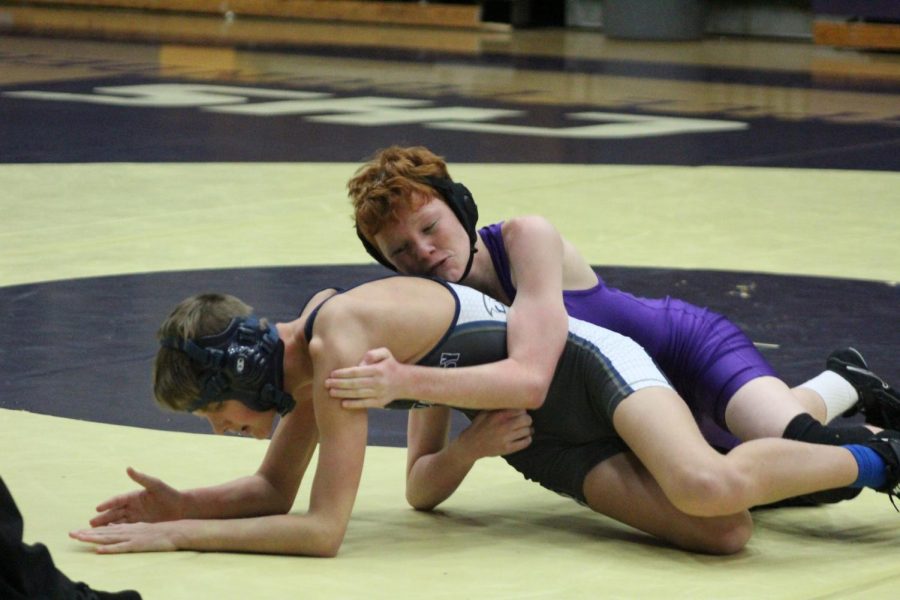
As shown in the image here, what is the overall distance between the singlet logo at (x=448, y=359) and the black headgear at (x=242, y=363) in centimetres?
33

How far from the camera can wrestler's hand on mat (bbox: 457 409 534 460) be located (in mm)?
3473

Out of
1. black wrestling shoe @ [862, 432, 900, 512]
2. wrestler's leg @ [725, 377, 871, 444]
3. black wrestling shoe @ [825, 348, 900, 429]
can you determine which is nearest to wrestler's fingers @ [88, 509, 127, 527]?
wrestler's leg @ [725, 377, 871, 444]

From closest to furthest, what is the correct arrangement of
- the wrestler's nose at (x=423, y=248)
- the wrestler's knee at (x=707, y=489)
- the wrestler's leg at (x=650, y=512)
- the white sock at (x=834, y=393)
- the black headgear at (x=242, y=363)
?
the black headgear at (x=242, y=363) → the wrestler's knee at (x=707, y=489) → the wrestler's leg at (x=650, y=512) → the wrestler's nose at (x=423, y=248) → the white sock at (x=834, y=393)

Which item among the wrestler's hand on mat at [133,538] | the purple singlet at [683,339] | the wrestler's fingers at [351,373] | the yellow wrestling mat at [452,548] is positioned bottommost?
the yellow wrestling mat at [452,548]

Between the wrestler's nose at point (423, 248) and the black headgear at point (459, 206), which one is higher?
the black headgear at point (459, 206)

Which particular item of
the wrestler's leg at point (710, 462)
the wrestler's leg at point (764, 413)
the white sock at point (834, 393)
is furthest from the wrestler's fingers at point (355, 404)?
the white sock at point (834, 393)

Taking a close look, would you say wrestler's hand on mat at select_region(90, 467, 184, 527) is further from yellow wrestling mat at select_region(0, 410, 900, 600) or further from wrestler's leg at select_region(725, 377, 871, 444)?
wrestler's leg at select_region(725, 377, 871, 444)

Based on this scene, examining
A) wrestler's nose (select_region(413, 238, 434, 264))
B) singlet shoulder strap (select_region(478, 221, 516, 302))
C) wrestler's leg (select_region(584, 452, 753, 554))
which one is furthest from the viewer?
singlet shoulder strap (select_region(478, 221, 516, 302))

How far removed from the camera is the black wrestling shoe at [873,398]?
13.3 ft

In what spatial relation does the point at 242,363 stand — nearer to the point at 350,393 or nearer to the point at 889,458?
the point at 350,393

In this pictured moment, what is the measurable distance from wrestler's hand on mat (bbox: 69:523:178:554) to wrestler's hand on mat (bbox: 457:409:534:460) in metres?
0.60

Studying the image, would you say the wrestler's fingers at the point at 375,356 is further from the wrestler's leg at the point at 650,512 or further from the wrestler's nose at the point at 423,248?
the wrestler's leg at the point at 650,512

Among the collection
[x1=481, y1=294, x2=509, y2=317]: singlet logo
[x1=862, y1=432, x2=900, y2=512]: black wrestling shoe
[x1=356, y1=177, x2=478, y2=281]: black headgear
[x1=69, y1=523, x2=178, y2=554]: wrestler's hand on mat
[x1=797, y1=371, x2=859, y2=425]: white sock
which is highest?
[x1=356, y1=177, x2=478, y2=281]: black headgear

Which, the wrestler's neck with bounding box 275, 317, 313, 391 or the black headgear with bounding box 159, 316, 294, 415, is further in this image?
the wrestler's neck with bounding box 275, 317, 313, 391
